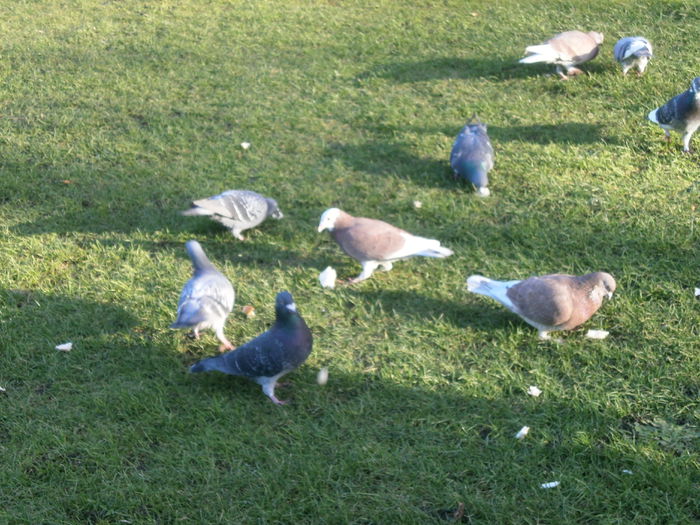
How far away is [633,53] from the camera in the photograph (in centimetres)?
641

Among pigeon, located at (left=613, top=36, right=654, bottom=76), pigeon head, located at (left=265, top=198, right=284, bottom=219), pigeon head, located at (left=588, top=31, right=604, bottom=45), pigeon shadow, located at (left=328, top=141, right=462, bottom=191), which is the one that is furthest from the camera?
pigeon head, located at (left=588, top=31, right=604, bottom=45)

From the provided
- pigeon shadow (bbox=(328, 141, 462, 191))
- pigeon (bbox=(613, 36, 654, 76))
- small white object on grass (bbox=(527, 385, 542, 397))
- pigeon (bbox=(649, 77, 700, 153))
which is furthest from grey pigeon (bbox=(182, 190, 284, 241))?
pigeon (bbox=(613, 36, 654, 76))

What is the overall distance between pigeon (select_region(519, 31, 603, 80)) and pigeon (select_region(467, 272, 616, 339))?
3.52 m

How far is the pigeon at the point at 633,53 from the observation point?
639 centimetres

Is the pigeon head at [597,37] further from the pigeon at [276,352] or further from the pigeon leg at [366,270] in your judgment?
the pigeon at [276,352]

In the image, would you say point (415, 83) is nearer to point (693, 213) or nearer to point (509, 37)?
point (509, 37)

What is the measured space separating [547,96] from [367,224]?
333 centimetres

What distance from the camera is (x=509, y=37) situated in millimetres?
7848

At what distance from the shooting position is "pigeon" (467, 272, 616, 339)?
3.59 m

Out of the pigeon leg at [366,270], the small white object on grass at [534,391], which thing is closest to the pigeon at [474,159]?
the pigeon leg at [366,270]

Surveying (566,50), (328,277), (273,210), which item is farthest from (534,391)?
(566,50)

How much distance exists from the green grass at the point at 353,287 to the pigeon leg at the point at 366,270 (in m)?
0.11

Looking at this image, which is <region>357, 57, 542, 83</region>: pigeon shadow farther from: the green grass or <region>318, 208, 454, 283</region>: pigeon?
<region>318, 208, 454, 283</region>: pigeon

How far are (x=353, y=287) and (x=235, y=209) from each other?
1.04m
